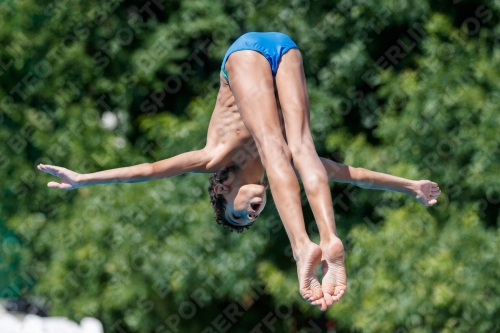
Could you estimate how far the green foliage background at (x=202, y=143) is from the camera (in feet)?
32.0

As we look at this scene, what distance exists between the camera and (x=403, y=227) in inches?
384

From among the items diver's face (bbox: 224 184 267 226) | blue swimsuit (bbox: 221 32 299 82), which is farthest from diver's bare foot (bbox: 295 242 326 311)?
blue swimsuit (bbox: 221 32 299 82)

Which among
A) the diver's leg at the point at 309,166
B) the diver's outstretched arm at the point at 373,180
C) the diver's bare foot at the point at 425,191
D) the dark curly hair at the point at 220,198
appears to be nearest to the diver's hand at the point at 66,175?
the dark curly hair at the point at 220,198

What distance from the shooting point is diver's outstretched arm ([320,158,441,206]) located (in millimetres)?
6320

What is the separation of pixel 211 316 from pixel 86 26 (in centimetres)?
Result: 352

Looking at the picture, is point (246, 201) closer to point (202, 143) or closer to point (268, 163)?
point (268, 163)

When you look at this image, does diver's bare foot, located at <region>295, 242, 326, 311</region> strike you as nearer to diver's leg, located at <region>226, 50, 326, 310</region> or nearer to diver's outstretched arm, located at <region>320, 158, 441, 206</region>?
diver's leg, located at <region>226, 50, 326, 310</region>

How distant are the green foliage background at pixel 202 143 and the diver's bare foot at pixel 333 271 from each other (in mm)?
4307

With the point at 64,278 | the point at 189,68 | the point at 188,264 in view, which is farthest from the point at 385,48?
the point at 64,278

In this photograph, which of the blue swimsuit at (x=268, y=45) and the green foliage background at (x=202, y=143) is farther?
the green foliage background at (x=202, y=143)

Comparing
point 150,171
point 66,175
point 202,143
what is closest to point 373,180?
point 150,171

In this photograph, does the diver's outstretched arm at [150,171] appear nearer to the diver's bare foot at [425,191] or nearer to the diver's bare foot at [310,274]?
the diver's bare foot at [310,274]

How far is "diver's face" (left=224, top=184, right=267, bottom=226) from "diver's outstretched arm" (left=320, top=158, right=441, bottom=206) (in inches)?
17.1

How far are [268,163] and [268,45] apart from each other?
0.90m
